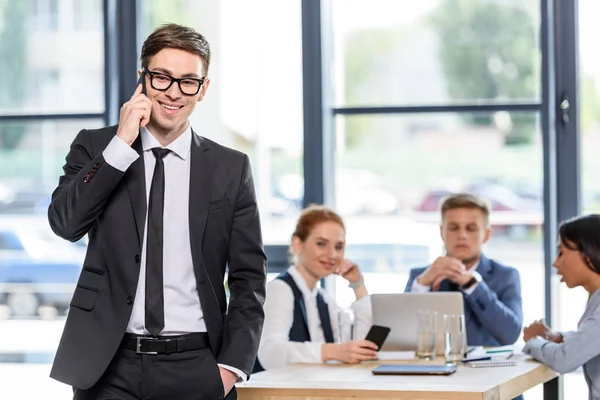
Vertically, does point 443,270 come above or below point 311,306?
above

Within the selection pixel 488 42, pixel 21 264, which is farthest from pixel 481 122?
pixel 21 264

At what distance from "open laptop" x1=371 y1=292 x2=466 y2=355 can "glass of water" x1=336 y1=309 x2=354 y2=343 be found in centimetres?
12

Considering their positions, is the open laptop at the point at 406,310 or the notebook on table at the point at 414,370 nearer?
the notebook on table at the point at 414,370

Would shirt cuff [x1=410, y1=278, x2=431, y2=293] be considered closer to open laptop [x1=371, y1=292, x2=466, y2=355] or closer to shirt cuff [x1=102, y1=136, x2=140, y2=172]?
open laptop [x1=371, y1=292, x2=466, y2=355]

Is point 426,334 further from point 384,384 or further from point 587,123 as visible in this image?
point 587,123

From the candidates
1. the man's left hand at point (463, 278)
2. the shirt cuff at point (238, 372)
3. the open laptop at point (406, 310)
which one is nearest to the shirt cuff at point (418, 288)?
the man's left hand at point (463, 278)

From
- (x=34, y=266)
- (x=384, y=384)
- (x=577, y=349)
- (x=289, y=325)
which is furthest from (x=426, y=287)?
(x=34, y=266)

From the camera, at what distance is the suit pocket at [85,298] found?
2.16m

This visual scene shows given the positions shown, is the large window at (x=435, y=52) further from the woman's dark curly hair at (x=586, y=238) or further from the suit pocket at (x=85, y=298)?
the suit pocket at (x=85, y=298)

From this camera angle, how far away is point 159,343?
216 centimetres

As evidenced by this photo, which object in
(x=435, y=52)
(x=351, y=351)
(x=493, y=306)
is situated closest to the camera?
(x=351, y=351)

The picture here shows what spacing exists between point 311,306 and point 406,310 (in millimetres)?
363

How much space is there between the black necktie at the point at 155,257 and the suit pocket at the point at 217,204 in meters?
0.12

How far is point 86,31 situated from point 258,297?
344 cm
